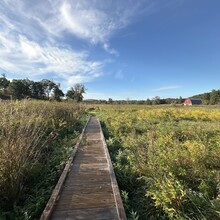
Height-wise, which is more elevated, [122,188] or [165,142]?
[165,142]

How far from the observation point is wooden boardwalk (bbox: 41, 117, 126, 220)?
3031mm

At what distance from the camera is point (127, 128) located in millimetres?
9906

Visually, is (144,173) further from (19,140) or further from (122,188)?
(19,140)

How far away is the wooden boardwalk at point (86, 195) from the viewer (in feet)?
9.95

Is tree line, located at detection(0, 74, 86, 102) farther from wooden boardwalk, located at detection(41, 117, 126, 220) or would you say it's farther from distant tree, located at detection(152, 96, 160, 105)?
wooden boardwalk, located at detection(41, 117, 126, 220)

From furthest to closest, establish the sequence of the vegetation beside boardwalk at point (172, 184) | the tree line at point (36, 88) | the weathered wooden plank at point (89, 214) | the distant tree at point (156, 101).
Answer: the distant tree at point (156, 101)
the tree line at point (36, 88)
the weathered wooden plank at point (89, 214)
the vegetation beside boardwalk at point (172, 184)

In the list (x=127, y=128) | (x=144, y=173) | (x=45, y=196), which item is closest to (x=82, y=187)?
(x=45, y=196)

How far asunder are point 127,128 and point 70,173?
5.55m

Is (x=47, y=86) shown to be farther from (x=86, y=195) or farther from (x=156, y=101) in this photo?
(x=86, y=195)

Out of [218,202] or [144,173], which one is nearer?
[218,202]

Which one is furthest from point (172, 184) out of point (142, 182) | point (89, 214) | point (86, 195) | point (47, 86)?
point (47, 86)

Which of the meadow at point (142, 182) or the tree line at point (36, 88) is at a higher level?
the tree line at point (36, 88)

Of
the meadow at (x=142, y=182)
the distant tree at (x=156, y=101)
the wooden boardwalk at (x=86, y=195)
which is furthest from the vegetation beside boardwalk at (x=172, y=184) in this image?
the distant tree at (x=156, y=101)

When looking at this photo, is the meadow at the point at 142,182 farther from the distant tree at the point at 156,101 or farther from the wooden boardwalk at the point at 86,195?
the distant tree at the point at 156,101
